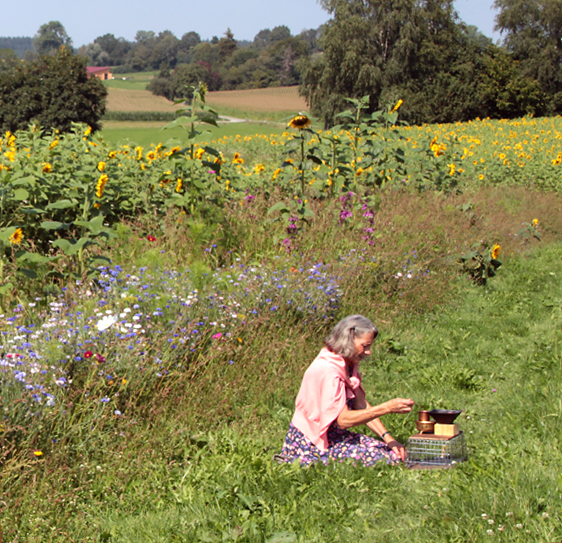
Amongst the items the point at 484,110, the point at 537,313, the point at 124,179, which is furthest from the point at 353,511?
the point at 484,110

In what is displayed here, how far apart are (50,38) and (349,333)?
196569 millimetres

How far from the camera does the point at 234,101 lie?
243ft

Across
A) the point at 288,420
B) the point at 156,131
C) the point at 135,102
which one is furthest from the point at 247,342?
the point at 135,102

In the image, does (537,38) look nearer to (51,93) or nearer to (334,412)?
(51,93)

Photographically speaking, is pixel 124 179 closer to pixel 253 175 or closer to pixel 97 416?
pixel 253 175

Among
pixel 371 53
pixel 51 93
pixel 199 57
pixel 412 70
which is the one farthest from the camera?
pixel 199 57

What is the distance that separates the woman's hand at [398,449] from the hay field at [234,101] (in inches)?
2278

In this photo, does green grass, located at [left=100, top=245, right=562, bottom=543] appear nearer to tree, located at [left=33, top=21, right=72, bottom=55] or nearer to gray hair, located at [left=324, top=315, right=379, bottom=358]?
gray hair, located at [left=324, top=315, right=379, bottom=358]

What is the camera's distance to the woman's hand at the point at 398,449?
3.64 m

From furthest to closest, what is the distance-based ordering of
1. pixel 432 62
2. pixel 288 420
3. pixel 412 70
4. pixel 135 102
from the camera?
pixel 135 102
pixel 432 62
pixel 412 70
pixel 288 420

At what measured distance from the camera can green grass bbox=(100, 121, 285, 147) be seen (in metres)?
39.2

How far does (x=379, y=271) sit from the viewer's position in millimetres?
6383

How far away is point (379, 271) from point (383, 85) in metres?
33.4

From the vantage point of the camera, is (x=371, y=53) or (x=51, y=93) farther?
(x=371, y=53)
